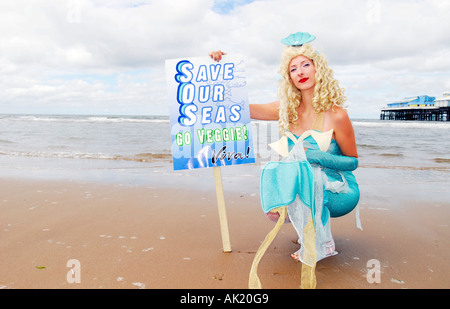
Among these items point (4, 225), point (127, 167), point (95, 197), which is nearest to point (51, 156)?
point (127, 167)

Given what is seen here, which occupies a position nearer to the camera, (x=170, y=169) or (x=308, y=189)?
(x=308, y=189)

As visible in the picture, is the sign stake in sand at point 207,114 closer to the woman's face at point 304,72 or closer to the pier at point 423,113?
the woman's face at point 304,72

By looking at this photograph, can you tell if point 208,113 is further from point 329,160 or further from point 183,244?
point 183,244

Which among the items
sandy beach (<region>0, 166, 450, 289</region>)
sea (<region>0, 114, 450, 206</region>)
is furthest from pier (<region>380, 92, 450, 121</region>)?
sandy beach (<region>0, 166, 450, 289</region>)

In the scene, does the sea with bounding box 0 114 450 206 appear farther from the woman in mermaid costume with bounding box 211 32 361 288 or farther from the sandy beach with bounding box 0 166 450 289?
the sandy beach with bounding box 0 166 450 289

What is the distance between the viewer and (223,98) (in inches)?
116

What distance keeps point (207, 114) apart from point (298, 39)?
98 cm

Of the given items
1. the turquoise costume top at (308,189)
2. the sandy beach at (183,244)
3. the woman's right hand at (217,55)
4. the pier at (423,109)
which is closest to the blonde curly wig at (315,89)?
the turquoise costume top at (308,189)

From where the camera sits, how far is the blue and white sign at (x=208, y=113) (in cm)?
293

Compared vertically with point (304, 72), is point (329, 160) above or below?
below

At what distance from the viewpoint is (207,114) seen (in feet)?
9.75

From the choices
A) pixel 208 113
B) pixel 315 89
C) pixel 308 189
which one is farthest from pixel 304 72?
pixel 308 189

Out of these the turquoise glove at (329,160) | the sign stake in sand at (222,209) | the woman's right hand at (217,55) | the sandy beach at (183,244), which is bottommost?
the sandy beach at (183,244)
